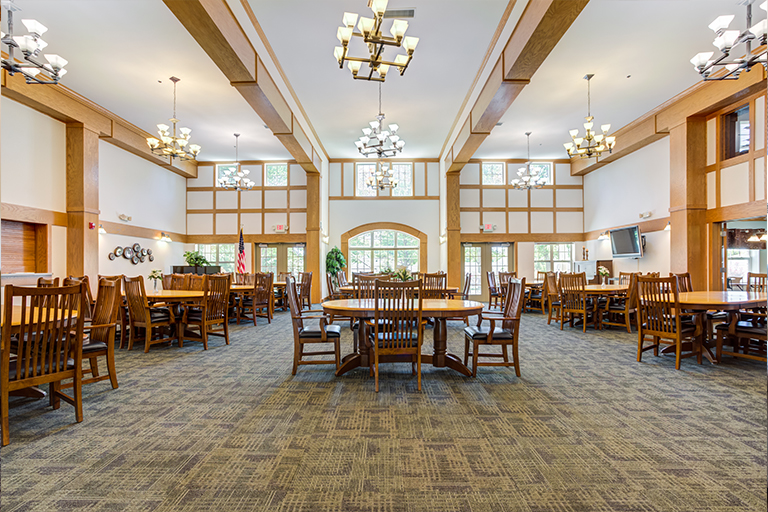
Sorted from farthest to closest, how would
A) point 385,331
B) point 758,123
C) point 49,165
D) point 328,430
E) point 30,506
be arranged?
point 49,165
point 758,123
point 385,331
point 328,430
point 30,506

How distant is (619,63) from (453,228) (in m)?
5.89

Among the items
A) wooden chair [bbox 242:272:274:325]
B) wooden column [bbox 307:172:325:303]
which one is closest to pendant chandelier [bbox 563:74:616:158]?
wooden chair [bbox 242:272:274:325]

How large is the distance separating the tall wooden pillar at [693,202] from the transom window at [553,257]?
4902 millimetres

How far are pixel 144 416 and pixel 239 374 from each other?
3.95 ft

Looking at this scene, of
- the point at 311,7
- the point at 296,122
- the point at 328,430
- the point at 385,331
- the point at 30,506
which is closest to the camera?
the point at 30,506

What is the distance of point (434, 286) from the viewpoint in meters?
6.86

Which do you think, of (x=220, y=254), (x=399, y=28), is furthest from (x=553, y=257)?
Result: (x=220, y=254)

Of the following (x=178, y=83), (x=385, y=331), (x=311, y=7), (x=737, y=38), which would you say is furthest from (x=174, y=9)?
(x=737, y=38)

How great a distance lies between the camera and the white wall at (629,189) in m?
9.19

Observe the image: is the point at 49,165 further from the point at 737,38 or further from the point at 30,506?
the point at 737,38

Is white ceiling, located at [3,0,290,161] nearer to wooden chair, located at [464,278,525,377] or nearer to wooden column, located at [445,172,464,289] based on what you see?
wooden column, located at [445,172,464,289]

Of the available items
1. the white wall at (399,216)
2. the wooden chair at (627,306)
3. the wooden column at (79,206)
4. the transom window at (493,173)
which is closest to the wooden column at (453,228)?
the white wall at (399,216)

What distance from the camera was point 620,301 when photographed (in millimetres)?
7988

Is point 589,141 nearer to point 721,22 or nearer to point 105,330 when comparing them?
point 721,22
